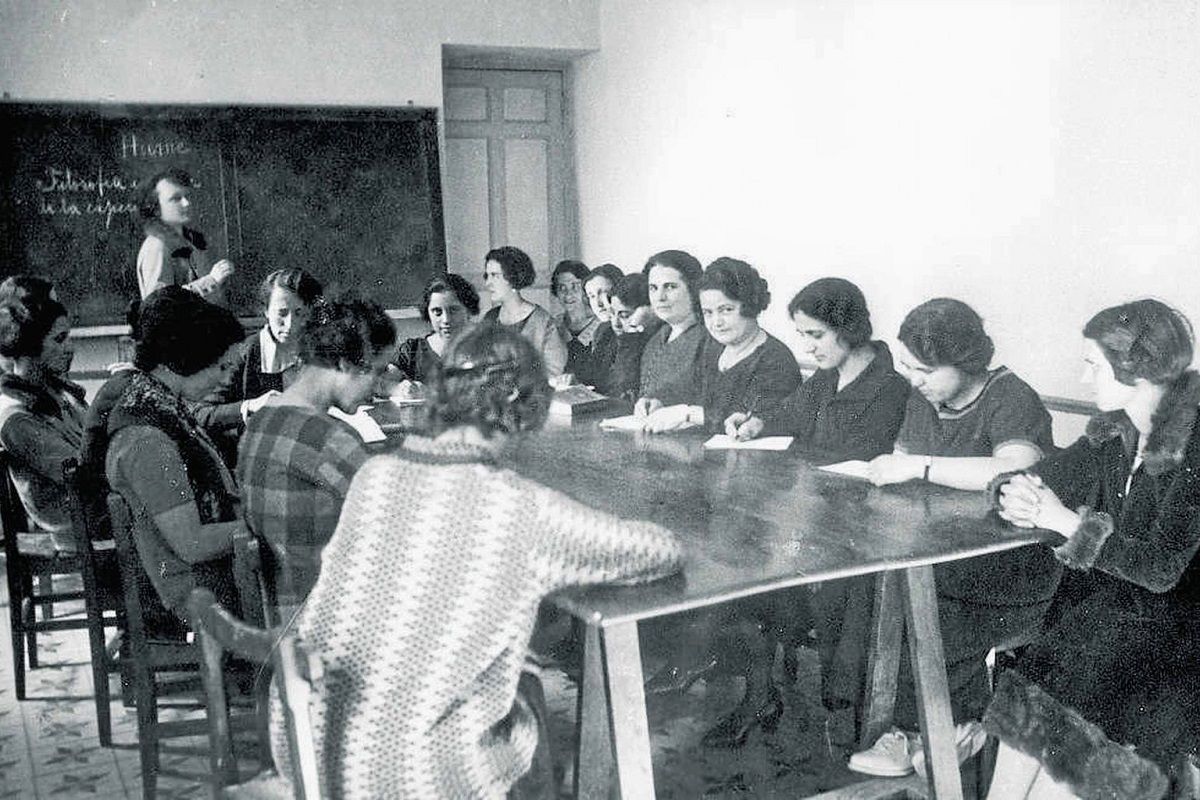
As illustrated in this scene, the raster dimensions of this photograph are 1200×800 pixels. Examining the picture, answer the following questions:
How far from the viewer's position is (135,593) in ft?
7.91

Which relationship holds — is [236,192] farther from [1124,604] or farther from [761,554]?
[1124,604]

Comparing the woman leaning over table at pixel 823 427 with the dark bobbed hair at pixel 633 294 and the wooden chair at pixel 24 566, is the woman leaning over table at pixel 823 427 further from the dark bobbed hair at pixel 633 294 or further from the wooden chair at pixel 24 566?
the wooden chair at pixel 24 566

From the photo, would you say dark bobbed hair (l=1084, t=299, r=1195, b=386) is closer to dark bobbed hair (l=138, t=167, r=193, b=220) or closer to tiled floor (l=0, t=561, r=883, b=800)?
tiled floor (l=0, t=561, r=883, b=800)

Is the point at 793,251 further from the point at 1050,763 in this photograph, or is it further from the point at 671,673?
the point at 1050,763

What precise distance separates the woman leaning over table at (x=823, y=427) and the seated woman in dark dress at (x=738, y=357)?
0.11 m

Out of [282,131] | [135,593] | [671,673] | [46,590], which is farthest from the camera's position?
[282,131]

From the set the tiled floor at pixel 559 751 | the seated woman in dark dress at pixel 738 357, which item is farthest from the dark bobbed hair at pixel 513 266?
the tiled floor at pixel 559 751

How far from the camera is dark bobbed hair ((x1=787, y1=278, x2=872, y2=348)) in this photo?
299 cm

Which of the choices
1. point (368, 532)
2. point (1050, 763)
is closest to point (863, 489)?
point (1050, 763)

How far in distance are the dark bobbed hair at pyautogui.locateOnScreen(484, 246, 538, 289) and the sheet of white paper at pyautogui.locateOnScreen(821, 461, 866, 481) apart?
224cm

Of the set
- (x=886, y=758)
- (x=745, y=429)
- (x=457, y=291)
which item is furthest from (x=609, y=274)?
(x=886, y=758)

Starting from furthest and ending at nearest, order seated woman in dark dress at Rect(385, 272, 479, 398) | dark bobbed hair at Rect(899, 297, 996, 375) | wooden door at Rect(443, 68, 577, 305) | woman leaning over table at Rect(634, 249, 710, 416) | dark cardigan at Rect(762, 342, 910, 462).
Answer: wooden door at Rect(443, 68, 577, 305), seated woman in dark dress at Rect(385, 272, 479, 398), woman leaning over table at Rect(634, 249, 710, 416), dark cardigan at Rect(762, 342, 910, 462), dark bobbed hair at Rect(899, 297, 996, 375)

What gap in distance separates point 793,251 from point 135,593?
3.07m

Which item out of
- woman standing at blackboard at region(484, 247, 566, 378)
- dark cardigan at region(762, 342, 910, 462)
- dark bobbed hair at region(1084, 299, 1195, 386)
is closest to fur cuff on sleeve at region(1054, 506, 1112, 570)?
dark bobbed hair at region(1084, 299, 1195, 386)
